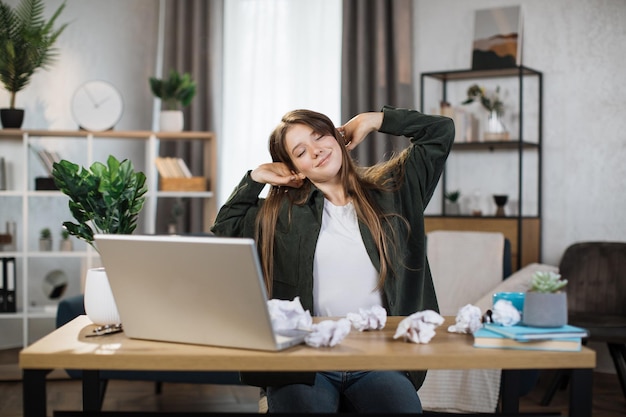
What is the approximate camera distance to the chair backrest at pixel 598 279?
4289mm

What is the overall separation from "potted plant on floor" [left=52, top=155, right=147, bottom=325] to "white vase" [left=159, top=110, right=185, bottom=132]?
3.15m

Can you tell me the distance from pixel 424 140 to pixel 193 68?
3380mm

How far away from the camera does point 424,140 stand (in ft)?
7.71

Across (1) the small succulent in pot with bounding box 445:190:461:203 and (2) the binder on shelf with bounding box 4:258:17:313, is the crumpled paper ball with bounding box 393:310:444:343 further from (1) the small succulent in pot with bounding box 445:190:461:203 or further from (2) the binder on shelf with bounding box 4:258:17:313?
(2) the binder on shelf with bounding box 4:258:17:313

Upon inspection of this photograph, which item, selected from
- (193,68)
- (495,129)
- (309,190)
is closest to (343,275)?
(309,190)

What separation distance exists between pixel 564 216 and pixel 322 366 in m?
3.74

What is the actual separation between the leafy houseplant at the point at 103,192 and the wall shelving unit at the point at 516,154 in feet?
10.4

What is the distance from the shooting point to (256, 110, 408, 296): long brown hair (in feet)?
7.09

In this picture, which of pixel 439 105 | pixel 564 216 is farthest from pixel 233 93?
pixel 564 216

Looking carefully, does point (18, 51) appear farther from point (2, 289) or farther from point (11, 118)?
point (2, 289)

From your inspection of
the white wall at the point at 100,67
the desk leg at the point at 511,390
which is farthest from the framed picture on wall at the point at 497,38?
the desk leg at the point at 511,390

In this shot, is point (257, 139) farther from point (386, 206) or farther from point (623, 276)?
point (386, 206)

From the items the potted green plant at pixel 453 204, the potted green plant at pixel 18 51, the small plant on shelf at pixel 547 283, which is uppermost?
the potted green plant at pixel 18 51

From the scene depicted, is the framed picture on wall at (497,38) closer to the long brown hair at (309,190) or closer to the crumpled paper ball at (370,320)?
the long brown hair at (309,190)
